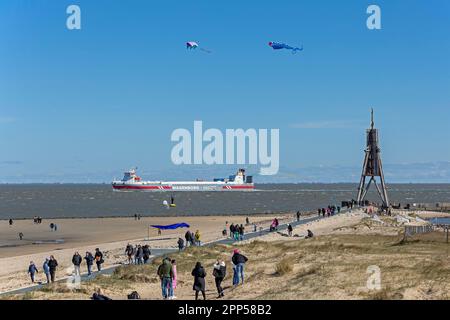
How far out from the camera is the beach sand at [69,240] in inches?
1203

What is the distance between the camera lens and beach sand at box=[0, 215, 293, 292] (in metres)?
30.6

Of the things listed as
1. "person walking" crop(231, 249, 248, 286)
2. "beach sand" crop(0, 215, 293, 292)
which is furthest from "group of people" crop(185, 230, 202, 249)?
"person walking" crop(231, 249, 248, 286)

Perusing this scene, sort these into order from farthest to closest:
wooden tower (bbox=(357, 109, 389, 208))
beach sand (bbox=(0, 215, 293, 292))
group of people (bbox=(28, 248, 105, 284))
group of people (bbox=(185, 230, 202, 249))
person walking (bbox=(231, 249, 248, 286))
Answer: wooden tower (bbox=(357, 109, 389, 208))
group of people (bbox=(185, 230, 202, 249))
beach sand (bbox=(0, 215, 293, 292))
group of people (bbox=(28, 248, 105, 284))
person walking (bbox=(231, 249, 248, 286))

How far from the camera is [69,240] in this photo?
5088cm

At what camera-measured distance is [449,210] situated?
81062mm

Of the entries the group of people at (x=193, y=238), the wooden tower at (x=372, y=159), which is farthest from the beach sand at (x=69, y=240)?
the wooden tower at (x=372, y=159)

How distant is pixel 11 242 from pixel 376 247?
32036mm

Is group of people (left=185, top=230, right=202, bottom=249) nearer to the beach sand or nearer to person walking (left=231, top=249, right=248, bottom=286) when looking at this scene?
the beach sand

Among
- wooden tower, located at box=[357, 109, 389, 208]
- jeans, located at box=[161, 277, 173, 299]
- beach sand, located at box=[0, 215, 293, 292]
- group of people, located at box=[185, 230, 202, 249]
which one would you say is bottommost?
beach sand, located at box=[0, 215, 293, 292]

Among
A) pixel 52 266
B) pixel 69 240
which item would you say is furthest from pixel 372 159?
pixel 52 266

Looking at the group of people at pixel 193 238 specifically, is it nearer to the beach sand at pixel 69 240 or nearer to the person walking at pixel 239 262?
the beach sand at pixel 69 240

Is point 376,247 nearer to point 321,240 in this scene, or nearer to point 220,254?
point 321,240

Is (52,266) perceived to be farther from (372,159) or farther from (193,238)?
(372,159)
